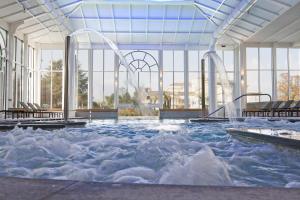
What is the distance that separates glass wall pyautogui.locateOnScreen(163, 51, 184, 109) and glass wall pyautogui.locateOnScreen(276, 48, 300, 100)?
6338mm

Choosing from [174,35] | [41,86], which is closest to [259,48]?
[174,35]

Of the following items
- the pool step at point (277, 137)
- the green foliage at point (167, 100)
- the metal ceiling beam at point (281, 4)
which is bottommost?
the pool step at point (277, 137)

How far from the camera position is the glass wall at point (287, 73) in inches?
968

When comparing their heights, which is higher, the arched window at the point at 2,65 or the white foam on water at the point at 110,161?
the arched window at the point at 2,65

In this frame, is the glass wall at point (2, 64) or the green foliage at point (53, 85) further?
the green foliage at point (53, 85)

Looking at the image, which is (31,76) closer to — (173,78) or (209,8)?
(173,78)

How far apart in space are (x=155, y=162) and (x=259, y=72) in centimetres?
2225

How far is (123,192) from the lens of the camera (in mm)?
1670

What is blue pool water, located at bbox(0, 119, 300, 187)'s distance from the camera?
307 centimetres

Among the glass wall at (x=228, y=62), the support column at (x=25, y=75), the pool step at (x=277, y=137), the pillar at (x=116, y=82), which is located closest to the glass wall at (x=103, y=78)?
the pillar at (x=116, y=82)

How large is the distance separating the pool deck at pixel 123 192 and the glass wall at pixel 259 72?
2354cm

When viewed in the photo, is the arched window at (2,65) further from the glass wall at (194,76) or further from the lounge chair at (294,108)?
the lounge chair at (294,108)

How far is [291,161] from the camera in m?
3.90

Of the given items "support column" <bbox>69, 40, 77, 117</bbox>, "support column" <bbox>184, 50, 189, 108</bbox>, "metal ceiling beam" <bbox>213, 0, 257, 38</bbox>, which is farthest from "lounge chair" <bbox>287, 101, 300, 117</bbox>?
"support column" <bbox>69, 40, 77, 117</bbox>
